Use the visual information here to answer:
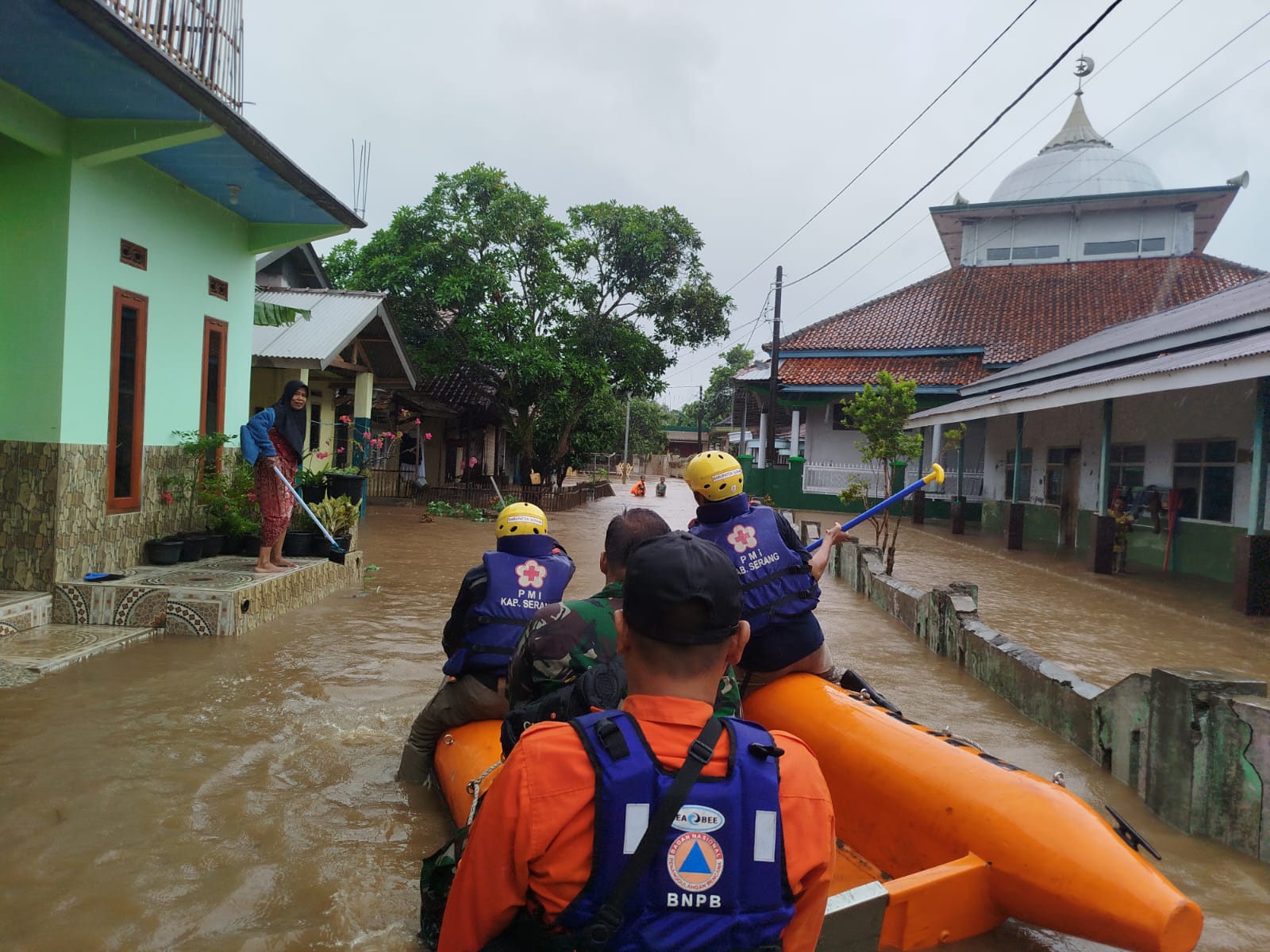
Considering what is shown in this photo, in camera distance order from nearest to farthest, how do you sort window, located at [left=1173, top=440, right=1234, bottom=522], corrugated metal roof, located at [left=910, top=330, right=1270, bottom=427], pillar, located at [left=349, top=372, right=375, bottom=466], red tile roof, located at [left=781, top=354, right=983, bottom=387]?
corrugated metal roof, located at [left=910, top=330, right=1270, bottom=427]
window, located at [left=1173, top=440, right=1234, bottom=522]
pillar, located at [left=349, top=372, right=375, bottom=466]
red tile roof, located at [left=781, top=354, right=983, bottom=387]

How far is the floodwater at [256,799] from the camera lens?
2926mm

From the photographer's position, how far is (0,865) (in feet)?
10.2

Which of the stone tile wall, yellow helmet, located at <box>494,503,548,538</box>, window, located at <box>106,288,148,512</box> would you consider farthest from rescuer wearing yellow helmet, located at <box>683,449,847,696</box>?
window, located at <box>106,288,148,512</box>

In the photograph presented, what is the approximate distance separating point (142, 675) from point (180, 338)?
3.58 meters

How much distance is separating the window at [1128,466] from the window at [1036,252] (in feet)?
45.0

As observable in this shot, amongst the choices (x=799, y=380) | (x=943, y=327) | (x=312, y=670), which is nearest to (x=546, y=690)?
(x=312, y=670)

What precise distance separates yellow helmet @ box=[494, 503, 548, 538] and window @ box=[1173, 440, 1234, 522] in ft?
37.1

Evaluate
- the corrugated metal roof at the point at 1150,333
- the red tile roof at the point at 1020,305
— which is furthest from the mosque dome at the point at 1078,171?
the corrugated metal roof at the point at 1150,333

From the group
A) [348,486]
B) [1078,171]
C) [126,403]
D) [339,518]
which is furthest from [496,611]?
[1078,171]

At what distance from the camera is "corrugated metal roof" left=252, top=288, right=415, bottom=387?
12.0 m

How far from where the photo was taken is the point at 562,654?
2623mm

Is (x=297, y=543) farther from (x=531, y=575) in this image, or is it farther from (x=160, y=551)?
(x=531, y=575)

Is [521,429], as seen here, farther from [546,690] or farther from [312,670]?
[546,690]

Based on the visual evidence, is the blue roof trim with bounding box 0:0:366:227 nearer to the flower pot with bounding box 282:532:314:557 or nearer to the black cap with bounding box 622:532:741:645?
the flower pot with bounding box 282:532:314:557
